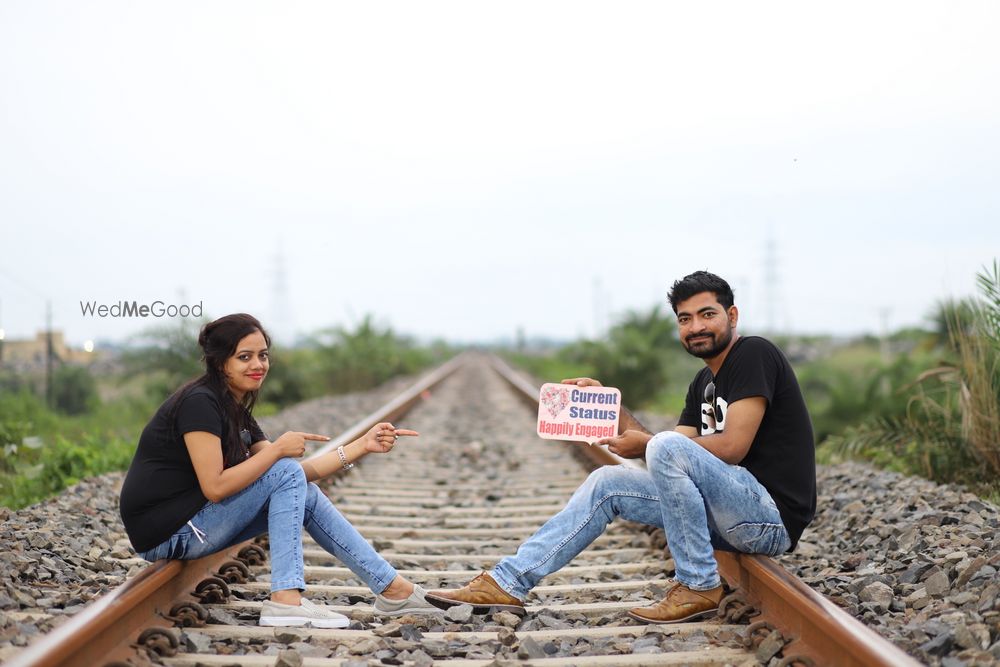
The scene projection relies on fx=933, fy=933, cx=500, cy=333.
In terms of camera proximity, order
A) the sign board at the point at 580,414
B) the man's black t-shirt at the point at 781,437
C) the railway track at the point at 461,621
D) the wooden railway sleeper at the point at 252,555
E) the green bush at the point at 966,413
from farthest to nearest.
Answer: the green bush at the point at 966,413 < the wooden railway sleeper at the point at 252,555 < the sign board at the point at 580,414 < the man's black t-shirt at the point at 781,437 < the railway track at the point at 461,621

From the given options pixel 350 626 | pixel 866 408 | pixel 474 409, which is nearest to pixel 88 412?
pixel 474 409

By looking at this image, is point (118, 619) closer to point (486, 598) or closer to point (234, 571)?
point (234, 571)

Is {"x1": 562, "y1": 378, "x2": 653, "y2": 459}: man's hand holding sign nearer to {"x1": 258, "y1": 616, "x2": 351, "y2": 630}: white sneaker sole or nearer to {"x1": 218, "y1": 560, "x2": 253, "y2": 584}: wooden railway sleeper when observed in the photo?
{"x1": 258, "y1": 616, "x2": 351, "y2": 630}: white sneaker sole

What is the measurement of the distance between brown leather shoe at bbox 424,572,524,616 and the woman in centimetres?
13

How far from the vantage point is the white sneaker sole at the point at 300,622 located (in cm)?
330

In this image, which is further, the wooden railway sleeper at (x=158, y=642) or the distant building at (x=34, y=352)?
the distant building at (x=34, y=352)

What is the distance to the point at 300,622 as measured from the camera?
130 inches

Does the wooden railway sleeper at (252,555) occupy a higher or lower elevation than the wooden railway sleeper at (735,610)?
higher

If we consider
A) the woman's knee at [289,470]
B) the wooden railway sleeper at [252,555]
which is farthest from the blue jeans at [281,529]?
the wooden railway sleeper at [252,555]

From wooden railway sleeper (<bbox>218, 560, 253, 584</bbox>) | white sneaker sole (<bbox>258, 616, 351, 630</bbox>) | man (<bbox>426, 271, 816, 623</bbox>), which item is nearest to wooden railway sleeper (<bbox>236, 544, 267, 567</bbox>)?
wooden railway sleeper (<bbox>218, 560, 253, 584</bbox>)

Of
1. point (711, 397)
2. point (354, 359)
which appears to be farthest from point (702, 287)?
point (354, 359)

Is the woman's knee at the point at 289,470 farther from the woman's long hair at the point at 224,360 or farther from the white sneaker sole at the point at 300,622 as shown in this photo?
the white sneaker sole at the point at 300,622

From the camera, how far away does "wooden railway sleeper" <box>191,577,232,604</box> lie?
3547 mm

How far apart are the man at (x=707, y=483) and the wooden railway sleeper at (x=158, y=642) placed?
3.22ft
